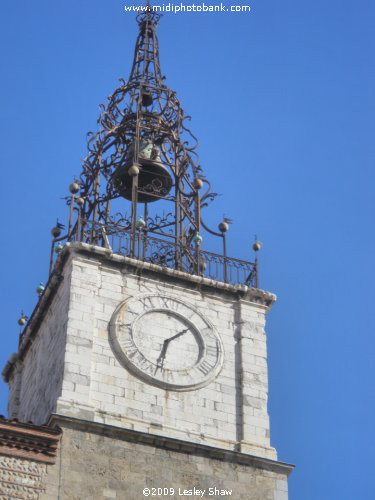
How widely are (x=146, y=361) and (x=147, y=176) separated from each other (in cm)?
608

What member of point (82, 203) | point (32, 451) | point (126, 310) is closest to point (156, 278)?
point (126, 310)

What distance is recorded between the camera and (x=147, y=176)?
1353 inches

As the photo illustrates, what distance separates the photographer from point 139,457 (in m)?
27.9

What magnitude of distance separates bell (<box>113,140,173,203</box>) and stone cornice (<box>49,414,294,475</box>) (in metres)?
7.18

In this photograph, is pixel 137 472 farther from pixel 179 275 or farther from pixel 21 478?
pixel 179 275

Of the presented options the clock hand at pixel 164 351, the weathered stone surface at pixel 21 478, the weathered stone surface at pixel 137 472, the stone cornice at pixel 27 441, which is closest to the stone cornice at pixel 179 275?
the clock hand at pixel 164 351

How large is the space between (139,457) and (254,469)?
7.51 ft

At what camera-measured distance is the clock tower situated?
27859mm

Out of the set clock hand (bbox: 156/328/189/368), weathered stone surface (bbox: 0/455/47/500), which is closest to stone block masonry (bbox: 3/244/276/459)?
clock hand (bbox: 156/328/189/368)

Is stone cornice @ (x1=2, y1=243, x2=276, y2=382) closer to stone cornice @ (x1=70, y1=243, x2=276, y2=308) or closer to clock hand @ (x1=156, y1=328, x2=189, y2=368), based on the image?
stone cornice @ (x1=70, y1=243, x2=276, y2=308)

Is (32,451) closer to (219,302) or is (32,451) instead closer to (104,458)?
(104,458)

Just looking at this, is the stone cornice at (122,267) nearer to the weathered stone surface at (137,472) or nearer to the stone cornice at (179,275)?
the stone cornice at (179,275)

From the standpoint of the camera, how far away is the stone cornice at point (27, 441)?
89.0 feet

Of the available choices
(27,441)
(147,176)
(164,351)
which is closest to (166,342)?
(164,351)
